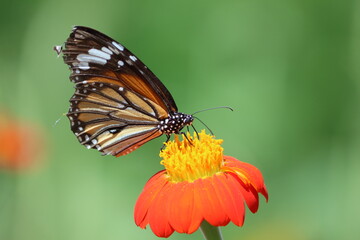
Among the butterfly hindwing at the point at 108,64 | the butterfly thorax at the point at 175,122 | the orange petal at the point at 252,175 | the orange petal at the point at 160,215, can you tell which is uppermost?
the butterfly hindwing at the point at 108,64

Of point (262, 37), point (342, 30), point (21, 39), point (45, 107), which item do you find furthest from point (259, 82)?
point (21, 39)

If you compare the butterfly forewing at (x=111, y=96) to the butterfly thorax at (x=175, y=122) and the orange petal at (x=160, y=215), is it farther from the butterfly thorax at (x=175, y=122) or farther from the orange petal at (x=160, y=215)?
the orange petal at (x=160, y=215)

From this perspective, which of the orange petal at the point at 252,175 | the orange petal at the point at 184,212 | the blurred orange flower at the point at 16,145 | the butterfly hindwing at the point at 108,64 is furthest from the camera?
the blurred orange flower at the point at 16,145

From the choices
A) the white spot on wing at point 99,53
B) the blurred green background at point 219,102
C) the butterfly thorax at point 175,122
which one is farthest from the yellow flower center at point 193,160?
the blurred green background at point 219,102

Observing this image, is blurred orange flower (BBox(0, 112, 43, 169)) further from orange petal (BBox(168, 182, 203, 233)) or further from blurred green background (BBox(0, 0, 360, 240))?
orange petal (BBox(168, 182, 203, 233))

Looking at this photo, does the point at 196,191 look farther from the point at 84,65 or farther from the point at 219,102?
the point at 219,102

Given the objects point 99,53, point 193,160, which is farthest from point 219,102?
point 193,160
